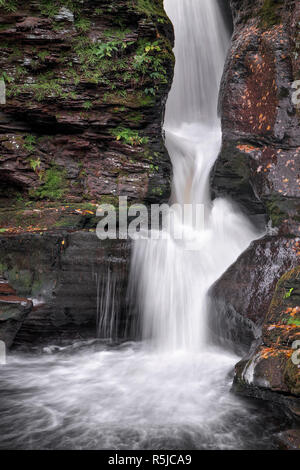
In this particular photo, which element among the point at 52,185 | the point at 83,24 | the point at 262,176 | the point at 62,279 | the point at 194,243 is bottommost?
the point at 62,279

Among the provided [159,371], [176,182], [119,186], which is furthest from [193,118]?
[159,371]

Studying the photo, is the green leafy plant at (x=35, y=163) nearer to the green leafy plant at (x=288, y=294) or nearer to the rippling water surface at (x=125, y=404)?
the rippling water surface at (x=125, y=404)

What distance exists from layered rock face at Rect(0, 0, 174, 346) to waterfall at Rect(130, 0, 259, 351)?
1.16 metres

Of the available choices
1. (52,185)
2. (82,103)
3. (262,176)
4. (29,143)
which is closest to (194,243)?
(262,176)

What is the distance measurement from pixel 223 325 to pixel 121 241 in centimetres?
228

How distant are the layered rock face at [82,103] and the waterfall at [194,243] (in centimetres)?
116

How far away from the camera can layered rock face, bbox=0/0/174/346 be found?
741 cm

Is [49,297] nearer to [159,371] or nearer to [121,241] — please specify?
[121,241]

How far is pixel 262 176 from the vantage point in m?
7.06

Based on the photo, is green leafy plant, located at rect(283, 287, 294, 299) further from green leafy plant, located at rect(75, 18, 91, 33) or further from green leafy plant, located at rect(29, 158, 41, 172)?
green leafy plant, located at rect(75, 18, 91, 33)

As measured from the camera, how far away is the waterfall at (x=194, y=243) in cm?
627

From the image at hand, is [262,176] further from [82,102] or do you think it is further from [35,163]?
[35,163]

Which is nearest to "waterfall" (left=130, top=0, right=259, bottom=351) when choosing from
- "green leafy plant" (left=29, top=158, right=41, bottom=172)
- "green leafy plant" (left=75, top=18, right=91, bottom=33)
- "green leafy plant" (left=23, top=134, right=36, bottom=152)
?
"green leafy plant" (left=29, top=158, right=41, bottom=172)

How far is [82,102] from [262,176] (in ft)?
14.0
